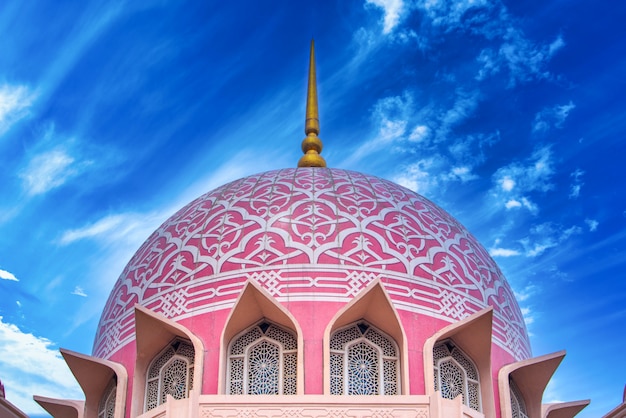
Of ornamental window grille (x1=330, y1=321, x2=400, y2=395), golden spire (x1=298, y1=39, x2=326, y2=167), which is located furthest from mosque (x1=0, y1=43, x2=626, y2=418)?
golden spire (x1=298, y1=39, x2=326, y2=167)

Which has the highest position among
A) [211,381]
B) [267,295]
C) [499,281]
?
[499,281]

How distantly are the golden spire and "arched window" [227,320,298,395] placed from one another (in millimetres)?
5298

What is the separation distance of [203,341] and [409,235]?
3.85 m

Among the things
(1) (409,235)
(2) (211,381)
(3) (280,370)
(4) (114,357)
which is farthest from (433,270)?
(4) (114,357)

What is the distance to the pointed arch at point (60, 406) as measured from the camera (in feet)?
49.7

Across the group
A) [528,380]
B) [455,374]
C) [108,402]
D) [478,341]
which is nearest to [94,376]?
[108,402]

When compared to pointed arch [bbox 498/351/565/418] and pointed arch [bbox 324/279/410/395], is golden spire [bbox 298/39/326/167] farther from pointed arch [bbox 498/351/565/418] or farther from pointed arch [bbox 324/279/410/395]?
pointed arch [bbox 498/351/565/418]

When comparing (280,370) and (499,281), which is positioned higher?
(499,281)

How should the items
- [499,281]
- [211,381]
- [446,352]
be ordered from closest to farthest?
[211,381], [446,352], [499,281]

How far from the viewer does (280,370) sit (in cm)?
1315

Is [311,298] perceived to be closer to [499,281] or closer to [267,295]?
[267,295]

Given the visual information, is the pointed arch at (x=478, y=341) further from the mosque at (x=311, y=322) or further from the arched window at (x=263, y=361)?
the arched window at (x=263, y=361)

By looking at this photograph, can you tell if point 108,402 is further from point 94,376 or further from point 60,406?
point 60,406

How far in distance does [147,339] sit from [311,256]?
2.78 meters
